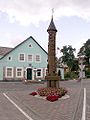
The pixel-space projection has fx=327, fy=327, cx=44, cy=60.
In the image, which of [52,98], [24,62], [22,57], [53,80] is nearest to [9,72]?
[24,62]

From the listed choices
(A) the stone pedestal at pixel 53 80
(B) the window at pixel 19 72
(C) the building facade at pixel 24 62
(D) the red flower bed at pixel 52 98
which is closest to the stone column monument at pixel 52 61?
(A) the stone pedestal at pixel 53 80

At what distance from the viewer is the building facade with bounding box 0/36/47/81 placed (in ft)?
204

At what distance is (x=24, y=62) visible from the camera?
2512 inches

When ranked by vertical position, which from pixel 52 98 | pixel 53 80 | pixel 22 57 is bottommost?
pixel 52 98

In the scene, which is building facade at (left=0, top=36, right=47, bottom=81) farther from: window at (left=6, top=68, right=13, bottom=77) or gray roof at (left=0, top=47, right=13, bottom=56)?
gray roof at (left=0, top=47, right=13, bottom=56)

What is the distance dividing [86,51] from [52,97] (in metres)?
84.5

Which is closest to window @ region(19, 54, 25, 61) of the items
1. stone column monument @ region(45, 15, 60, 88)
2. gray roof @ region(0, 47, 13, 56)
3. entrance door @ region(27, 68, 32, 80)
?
entrance door @ region(27, 68, 32, 80)

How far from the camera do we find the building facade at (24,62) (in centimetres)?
6212

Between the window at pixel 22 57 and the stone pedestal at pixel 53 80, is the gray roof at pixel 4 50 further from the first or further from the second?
the stone pedestal at pixel 53 80

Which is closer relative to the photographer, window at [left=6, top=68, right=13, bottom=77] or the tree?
window at [left=6, top=68, right=13, bottom=77]

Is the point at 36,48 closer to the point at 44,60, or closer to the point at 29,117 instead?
the point at 44,60

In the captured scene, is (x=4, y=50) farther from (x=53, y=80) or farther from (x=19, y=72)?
(x=53, y=80)

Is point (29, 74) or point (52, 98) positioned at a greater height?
point (29, 74)

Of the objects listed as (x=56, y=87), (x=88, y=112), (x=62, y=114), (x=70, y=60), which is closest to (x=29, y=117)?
(x=62, y=114)
